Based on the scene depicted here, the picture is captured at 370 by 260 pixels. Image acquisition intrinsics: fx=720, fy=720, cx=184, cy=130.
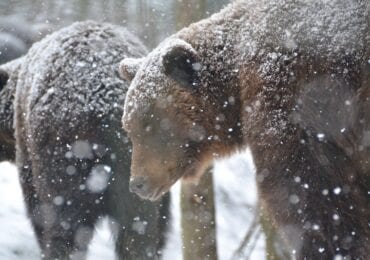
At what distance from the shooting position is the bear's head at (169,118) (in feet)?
14.7

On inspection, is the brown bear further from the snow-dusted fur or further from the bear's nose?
the snow-dusted fur

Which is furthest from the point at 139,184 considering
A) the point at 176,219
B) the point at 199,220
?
the point at 176,219

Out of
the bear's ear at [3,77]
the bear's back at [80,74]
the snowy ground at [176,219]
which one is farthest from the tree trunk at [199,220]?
the bear's ear at [3,77]

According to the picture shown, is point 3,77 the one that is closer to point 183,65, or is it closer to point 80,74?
point 80,74

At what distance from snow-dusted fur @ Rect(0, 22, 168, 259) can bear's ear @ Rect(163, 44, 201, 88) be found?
84cm

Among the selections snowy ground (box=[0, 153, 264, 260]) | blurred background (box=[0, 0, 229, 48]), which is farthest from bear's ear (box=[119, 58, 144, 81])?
blurred background (box=[0, 0, 229, 48])

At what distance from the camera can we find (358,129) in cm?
395

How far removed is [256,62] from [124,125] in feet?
3.35

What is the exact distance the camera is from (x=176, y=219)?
7953mm

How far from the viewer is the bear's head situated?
4480mm

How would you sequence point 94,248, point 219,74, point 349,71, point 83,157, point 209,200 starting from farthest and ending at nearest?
point 94,248, point 209,200, point 83,157, point 219,74, point 349,71

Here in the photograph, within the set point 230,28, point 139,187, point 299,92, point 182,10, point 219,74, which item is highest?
point 182,10

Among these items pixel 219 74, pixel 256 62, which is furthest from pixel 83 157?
pixel 256 62

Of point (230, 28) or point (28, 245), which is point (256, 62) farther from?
point (28, 245)
